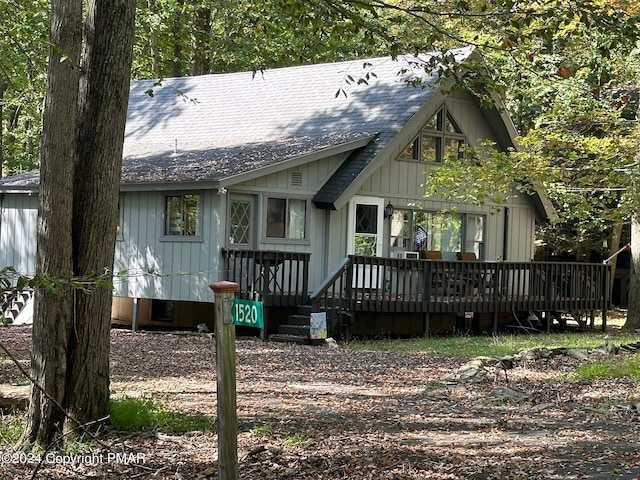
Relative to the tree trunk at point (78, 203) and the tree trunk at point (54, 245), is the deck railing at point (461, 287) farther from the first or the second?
the tree trunk at point (54, 245)

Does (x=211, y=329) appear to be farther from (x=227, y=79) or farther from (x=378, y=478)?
(x=378, y=478)

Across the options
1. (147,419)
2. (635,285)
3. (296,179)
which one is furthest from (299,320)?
(147,419)

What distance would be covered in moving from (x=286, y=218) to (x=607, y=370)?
29.1 ft

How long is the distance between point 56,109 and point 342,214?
1285cm

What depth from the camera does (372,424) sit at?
9.42 meters

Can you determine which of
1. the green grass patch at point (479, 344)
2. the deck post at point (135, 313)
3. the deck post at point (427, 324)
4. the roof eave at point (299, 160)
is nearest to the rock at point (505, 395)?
the green grass patch at point (479, 344)

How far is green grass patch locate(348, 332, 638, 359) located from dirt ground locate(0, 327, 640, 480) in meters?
1.53

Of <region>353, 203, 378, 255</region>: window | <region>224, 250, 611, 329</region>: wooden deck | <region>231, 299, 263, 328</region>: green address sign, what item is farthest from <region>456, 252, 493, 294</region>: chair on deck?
<region>231, 299, 263, 328</region>: green address sign

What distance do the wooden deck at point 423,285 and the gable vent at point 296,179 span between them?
1.57 m

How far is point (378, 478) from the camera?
7.19m

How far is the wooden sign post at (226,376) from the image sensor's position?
6.09 m

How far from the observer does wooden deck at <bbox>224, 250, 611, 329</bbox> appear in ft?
60.0

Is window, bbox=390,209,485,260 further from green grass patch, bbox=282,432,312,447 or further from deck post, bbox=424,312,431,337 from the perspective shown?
green grass patch, bbox=282,432,312,447

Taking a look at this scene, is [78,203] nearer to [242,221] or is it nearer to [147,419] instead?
[147,419]
